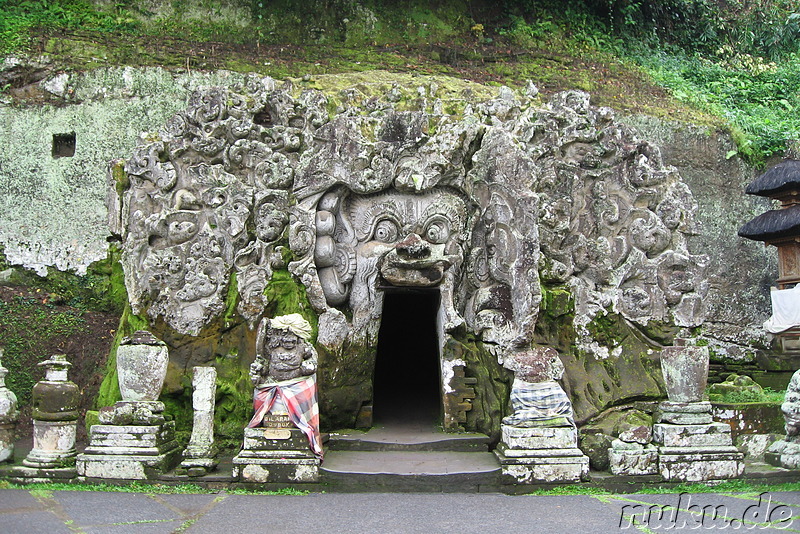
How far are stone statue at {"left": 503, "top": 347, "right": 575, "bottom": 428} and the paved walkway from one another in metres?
0.80

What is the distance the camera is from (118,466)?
7145mm

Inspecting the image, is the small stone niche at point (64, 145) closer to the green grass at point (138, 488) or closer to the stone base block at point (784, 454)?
the green grass at point (138, 488)

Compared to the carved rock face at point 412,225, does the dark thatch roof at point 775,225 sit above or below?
above

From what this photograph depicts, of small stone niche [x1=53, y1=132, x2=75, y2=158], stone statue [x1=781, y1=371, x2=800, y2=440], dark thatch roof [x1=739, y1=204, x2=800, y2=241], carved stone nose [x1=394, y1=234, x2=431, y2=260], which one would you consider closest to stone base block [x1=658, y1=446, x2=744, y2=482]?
stone statue [x1=781, y1=371, x2=800, y2=440]

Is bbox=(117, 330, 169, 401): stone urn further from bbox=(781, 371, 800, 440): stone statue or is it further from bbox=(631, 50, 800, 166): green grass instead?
bbox=(631, 50, 800, 166): green grass

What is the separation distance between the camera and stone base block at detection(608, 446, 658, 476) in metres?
7.18

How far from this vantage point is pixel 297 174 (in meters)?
8.63

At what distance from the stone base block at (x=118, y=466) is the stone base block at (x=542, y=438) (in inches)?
142

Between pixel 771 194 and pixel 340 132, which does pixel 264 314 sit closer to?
pixel 340 132

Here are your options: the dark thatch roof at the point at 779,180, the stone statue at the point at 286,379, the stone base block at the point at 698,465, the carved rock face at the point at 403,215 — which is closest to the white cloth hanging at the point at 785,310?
the dark thatch roof at the point at 779,180

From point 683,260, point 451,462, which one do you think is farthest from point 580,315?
point 451,462

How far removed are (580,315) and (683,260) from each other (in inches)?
58.4

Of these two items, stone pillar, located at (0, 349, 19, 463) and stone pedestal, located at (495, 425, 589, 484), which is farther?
stone pillar, located at (0, 349, 19, 463)

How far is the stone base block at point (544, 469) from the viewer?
23.1ft
